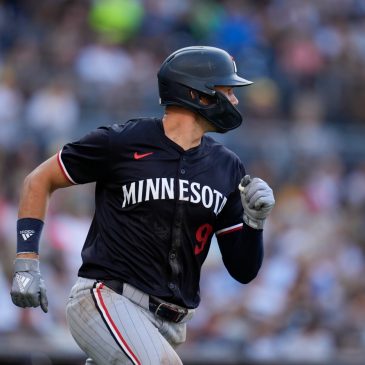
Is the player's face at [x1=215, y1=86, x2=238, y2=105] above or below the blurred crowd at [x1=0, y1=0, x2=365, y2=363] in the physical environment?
below

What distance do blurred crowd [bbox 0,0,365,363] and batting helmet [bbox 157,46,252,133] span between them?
379 cm

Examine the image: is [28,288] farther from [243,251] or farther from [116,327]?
[243,251]

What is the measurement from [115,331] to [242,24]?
9798 mm

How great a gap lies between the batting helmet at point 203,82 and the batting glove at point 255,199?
37cm

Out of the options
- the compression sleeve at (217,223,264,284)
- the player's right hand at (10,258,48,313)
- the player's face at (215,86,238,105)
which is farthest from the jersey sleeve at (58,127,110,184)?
the compression sleeve at (217,223,264,284)

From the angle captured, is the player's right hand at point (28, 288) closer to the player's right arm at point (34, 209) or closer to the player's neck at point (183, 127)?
the player's right arm at point (34, 209)

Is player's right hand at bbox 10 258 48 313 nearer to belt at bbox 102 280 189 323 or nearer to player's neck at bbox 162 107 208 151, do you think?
belt at bbox 102 280 189 323

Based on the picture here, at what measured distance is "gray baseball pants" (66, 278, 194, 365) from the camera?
211 inches

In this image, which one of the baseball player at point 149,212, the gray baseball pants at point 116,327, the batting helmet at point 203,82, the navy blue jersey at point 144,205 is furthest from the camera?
the batting helmet at point 203,82

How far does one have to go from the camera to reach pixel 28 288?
5387mm

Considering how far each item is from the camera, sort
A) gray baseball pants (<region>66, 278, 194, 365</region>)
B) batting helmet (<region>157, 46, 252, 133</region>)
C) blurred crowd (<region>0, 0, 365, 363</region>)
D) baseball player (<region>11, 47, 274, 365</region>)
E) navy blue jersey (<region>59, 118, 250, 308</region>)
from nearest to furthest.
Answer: gray baseball pants (<region>66, 278, 194, 365</region>) → baseball player (<region>11, 47, 274, 365</region>) → navy blue jersey (<region>59, 118, 250, 308</region>) → batting helmet (<region>157, 46, 252, 133</region>) → blurred crowd (<region>0, 0, 365, 363</region>)

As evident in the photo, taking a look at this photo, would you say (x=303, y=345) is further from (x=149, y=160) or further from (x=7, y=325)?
(x=149, y=160)

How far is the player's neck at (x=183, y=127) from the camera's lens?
19.0ft

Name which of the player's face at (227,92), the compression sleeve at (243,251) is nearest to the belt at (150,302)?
the compression sleeve at (243,251)
